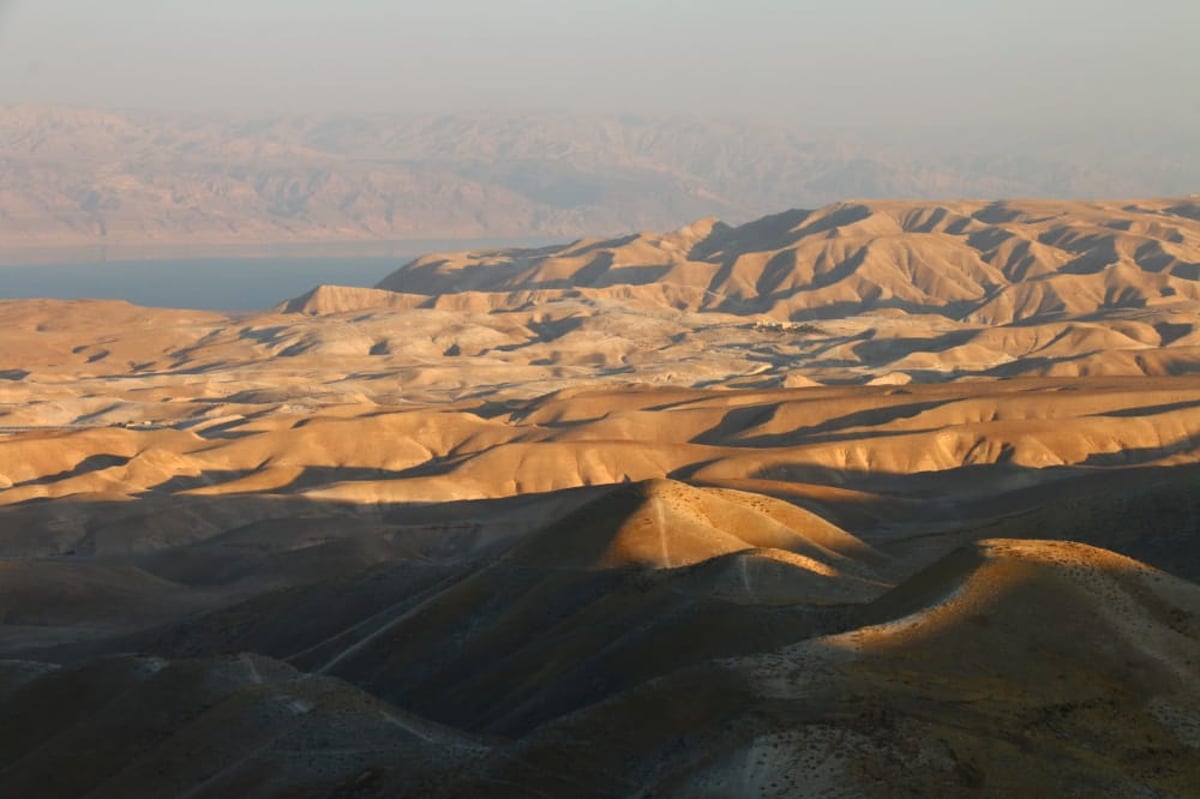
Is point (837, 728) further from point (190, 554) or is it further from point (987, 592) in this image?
point (190, 554)

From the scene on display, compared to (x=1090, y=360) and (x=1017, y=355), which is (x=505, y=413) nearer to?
(x=1090, y=360)

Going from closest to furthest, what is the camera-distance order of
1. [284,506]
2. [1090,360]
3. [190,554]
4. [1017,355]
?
[190,554] < [284,506] < [1090,360] < [1017,355]

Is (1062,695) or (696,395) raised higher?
(1062,695)

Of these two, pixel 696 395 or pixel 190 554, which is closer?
pixel 190 554

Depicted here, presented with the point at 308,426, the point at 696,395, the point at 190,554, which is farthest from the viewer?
the point at 696,395

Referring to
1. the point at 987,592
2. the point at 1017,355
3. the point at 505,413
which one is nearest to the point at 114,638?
the point at 987,592

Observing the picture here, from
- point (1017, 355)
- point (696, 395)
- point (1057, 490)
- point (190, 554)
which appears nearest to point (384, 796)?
point (190, 554)

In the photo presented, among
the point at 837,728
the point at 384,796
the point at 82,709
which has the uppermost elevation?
the point at 837,728
